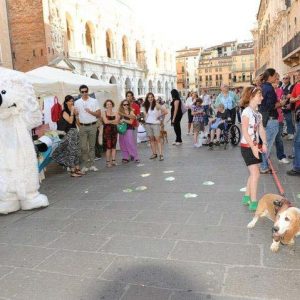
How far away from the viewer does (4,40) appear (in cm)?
2730

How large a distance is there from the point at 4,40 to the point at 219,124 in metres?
22.6

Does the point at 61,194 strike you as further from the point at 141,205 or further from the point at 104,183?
the point at 141,205

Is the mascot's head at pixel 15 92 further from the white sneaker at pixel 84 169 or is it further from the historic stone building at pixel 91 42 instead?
the historic stone building at pixel 91 42

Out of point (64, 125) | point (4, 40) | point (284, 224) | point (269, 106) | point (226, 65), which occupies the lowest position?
point (284, 224)

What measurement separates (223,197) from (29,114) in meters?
3.10

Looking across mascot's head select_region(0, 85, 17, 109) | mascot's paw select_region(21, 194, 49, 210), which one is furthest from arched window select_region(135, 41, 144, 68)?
mascot's paw select_region(21, 194, 49, 210)

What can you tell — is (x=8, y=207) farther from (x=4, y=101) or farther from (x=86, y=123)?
(x=86, y=123)

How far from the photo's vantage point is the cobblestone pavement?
290cm

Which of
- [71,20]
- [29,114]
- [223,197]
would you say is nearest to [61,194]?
[29,114]

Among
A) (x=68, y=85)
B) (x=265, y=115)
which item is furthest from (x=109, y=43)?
(x=265, y=115)

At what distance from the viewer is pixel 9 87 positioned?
5238 mm

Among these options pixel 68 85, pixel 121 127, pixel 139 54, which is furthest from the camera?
pixel 139 54

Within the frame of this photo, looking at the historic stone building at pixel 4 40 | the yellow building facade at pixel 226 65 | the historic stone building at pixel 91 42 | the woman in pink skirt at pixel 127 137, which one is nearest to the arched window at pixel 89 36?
the historic stone building at pixel 91 42

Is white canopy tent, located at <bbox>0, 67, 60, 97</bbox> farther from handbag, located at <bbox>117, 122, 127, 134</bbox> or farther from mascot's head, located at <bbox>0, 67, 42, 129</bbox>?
mascot's head, located at <bbox>0, 67, 42, 129</bbox>
